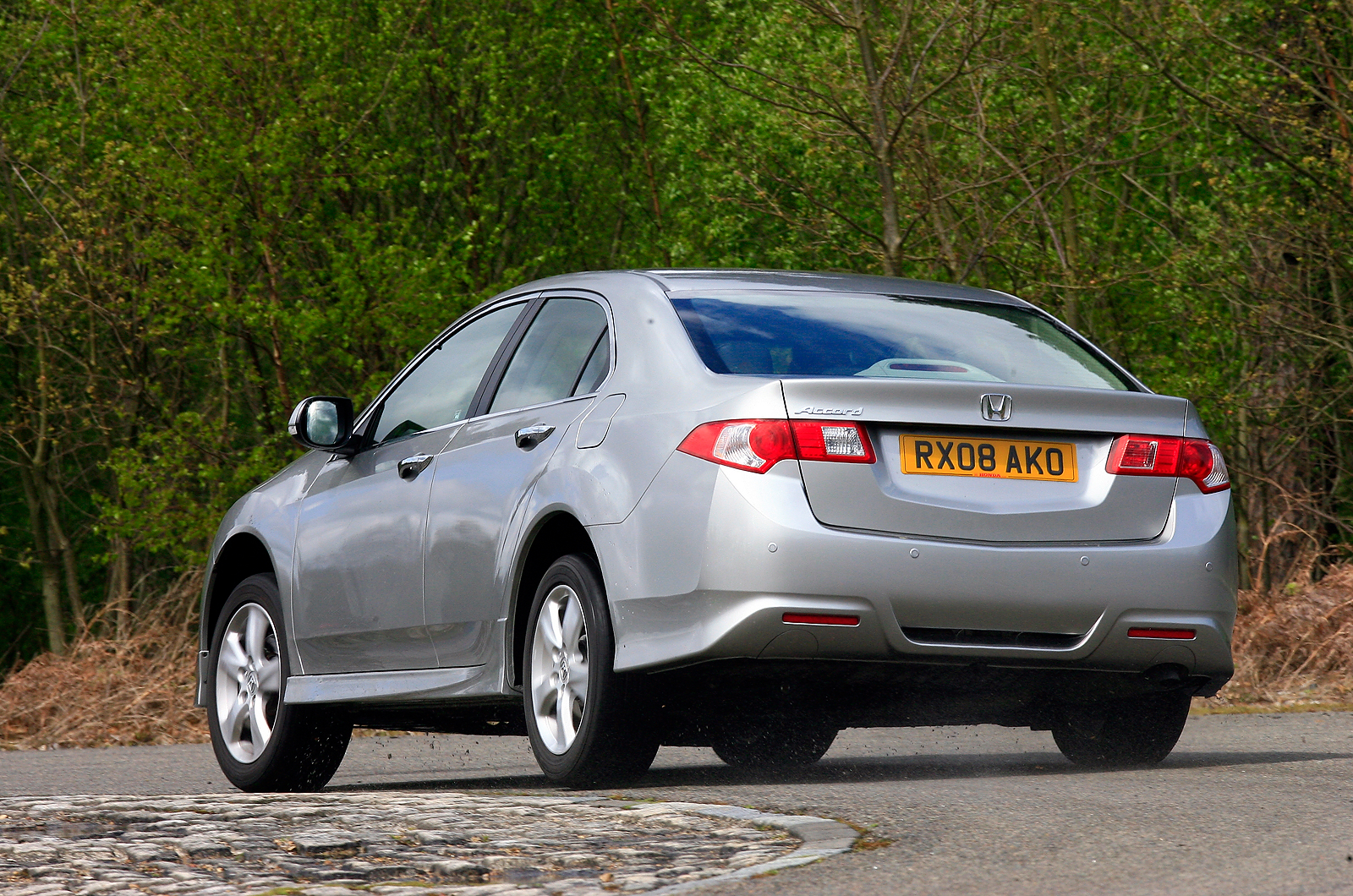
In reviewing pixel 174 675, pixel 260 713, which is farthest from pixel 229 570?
pixel 174 675

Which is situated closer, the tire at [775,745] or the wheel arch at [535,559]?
the wheel arch at [535,559]

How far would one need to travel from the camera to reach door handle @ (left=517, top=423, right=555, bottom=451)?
627 centimetres

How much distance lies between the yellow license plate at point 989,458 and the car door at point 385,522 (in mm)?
2027

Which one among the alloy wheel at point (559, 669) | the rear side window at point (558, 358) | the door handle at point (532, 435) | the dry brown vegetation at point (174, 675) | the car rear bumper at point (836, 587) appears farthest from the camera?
the dry brown vegetation at point (174, 675)

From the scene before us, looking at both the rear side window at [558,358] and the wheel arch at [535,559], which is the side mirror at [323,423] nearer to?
the rear side window at [558,358]

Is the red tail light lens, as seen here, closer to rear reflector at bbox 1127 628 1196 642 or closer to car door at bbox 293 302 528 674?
rear reflector at bbox 1127 628 1196 642

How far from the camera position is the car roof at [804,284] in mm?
6523

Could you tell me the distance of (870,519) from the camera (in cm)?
555

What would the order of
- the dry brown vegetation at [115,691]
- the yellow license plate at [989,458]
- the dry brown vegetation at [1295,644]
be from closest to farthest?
1. the yellow license plate at [989,458]
2. the dry brown vegetation at [1295,644]
3. the dry brown vegetation at [115,691]

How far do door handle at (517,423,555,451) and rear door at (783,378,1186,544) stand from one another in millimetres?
1072


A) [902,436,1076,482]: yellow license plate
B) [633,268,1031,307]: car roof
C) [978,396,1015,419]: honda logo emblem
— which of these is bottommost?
[902,436,1076,482]: yellow license plate

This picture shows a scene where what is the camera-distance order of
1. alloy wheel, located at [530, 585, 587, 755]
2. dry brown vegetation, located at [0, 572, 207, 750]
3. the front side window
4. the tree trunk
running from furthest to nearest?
the tree trunk
dry brown vegetation, located at [0, 572, 207, 750]
the front side window
alloy wheel, located at [530, 585, 587, 755]

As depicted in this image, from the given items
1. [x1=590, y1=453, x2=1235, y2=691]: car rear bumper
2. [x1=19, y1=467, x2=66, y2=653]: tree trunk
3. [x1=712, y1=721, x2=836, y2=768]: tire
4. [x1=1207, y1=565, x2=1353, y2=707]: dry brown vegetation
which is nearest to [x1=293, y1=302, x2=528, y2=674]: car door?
[x1=712, y1=721, x2=836, y2=768]: tire

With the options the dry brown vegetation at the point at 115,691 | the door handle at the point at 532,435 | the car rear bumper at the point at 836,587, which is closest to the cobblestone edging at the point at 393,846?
the car rear bumper at the point at 836,587
